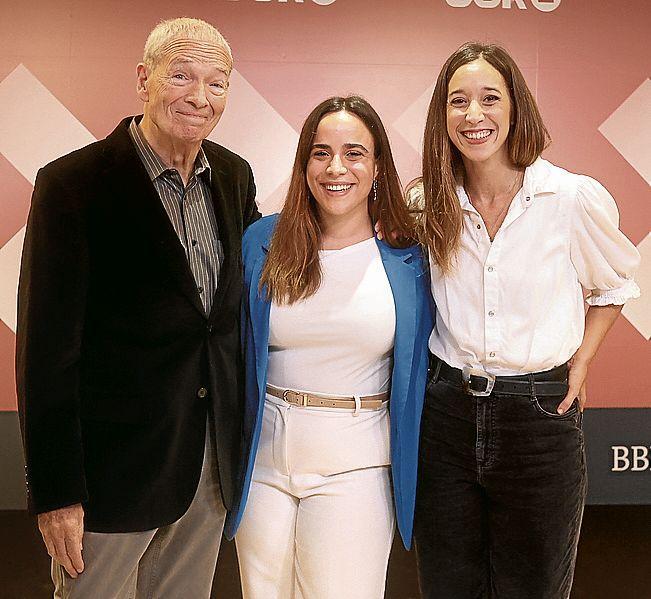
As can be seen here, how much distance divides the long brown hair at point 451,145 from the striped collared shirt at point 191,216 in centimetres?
56

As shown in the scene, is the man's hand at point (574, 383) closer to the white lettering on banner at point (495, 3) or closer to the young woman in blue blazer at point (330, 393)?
the young woman in blue blazer at point (330, 393)

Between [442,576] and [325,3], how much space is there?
103 inches

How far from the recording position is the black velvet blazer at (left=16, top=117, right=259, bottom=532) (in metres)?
1.62

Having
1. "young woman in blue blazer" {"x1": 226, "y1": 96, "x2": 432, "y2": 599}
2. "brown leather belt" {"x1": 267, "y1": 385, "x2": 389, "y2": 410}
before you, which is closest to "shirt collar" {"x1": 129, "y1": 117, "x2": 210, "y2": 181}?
"young woman in blue blazer" {"x1": 226, "y1": 96, "x2": 432, "y2": 599}

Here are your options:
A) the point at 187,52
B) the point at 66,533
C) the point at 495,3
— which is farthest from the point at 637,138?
the point at 66,533

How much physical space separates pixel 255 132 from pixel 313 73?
1.28ft

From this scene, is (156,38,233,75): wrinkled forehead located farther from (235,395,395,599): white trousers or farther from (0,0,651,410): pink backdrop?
(0,0,651,410): pink backdrop

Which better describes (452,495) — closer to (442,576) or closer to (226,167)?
(442,576)

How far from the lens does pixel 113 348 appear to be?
1704 millimetres

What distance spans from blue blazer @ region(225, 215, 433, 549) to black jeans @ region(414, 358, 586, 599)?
6cm

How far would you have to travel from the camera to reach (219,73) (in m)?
1.81

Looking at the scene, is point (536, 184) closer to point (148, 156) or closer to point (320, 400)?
point (320, 400)

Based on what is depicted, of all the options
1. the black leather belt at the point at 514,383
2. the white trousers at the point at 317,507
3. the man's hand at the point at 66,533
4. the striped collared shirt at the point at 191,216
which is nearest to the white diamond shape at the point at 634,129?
the black leather belt at the point at 514,383

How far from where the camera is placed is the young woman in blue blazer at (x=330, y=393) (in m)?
1.87
